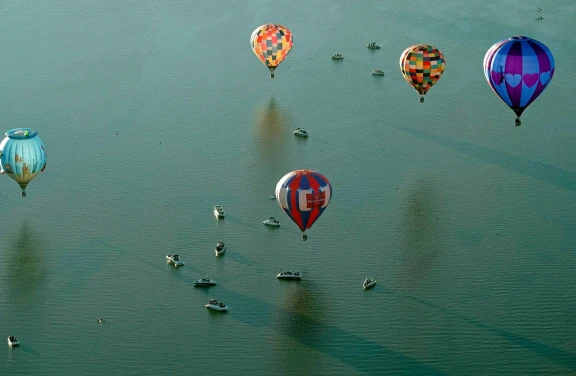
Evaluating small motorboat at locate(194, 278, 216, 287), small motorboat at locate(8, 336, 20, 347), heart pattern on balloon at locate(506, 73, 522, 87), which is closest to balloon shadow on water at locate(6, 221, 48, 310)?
small motorboat at locate(8, 336, 20, 347)

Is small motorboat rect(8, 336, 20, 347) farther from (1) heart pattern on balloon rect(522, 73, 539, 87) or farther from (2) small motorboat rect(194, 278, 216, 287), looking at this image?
(1) heart pattern on balloon rect(522, 73, 539, 87)

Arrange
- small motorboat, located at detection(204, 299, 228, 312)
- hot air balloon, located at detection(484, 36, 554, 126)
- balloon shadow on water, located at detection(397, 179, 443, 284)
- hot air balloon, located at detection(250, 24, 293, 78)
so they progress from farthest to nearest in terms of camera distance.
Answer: hot air balloon, located at detection(250, 24, 293, 78) → hot air balloon, located at detection(484, 36, 554, 126) → balloon shadow on water, located at detection(397, 179, 443, 284) → small motorboat, located at detection(204, 299, 228, 312)

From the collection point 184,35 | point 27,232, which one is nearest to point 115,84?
point 184,35

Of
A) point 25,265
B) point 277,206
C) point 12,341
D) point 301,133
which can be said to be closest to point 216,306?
point 12,341

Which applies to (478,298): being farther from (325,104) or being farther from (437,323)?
(325,104)

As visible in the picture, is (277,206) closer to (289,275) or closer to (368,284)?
(289,275)
